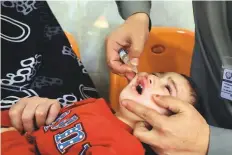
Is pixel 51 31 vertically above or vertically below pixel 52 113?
above

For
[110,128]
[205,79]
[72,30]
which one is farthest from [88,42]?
[110,128]

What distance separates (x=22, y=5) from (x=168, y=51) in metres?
0.63

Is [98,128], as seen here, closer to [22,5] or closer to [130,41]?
[130,41]

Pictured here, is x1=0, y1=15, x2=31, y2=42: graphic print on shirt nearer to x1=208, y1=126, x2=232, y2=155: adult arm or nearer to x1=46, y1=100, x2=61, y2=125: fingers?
x1=46, y1=100, x2=61, y2=125: fingers

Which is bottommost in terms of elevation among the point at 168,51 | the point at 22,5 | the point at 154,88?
the point at 168,51

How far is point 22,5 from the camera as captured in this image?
132 centimetres

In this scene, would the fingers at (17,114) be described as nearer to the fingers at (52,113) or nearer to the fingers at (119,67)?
the fingers at (52,113)

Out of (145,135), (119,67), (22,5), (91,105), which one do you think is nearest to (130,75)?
(119,67)

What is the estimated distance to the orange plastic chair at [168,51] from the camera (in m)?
1.53

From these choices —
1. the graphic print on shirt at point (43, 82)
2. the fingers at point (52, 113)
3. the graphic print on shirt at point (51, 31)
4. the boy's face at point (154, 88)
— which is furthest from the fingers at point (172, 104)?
the graphic print on shirt at point (51, 31)

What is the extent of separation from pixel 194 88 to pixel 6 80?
0.61 metres

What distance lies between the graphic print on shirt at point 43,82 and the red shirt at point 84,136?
0.67 ft

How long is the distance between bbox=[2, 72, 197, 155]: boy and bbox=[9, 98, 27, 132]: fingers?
36mm

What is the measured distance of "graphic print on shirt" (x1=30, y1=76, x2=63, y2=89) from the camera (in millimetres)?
1238
